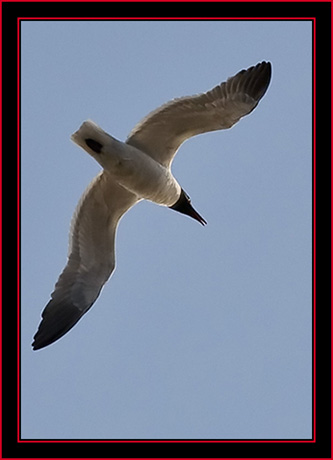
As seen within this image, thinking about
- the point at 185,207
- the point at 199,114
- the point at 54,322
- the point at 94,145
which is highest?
the point at 199,114

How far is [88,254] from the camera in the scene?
9.92 m

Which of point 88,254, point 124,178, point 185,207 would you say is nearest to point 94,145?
point 124,178

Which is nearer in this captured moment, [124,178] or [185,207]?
[124,178]

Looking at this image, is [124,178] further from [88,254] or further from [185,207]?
[185,207]

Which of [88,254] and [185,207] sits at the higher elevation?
[185,207]

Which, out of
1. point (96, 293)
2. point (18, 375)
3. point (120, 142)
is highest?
point (120, 142)

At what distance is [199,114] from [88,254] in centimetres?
192

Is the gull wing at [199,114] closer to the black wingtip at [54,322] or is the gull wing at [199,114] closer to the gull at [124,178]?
the gull at [124,178]

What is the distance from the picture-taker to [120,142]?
356 inches

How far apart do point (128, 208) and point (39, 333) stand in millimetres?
1584

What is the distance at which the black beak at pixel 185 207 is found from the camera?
33.4ft

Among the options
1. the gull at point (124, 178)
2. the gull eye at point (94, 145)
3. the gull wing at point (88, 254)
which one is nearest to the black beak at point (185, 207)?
the gull at point (124, 178)

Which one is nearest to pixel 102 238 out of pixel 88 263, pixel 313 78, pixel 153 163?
pixel 88 263

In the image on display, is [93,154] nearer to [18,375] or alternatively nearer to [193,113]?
[193,113]
